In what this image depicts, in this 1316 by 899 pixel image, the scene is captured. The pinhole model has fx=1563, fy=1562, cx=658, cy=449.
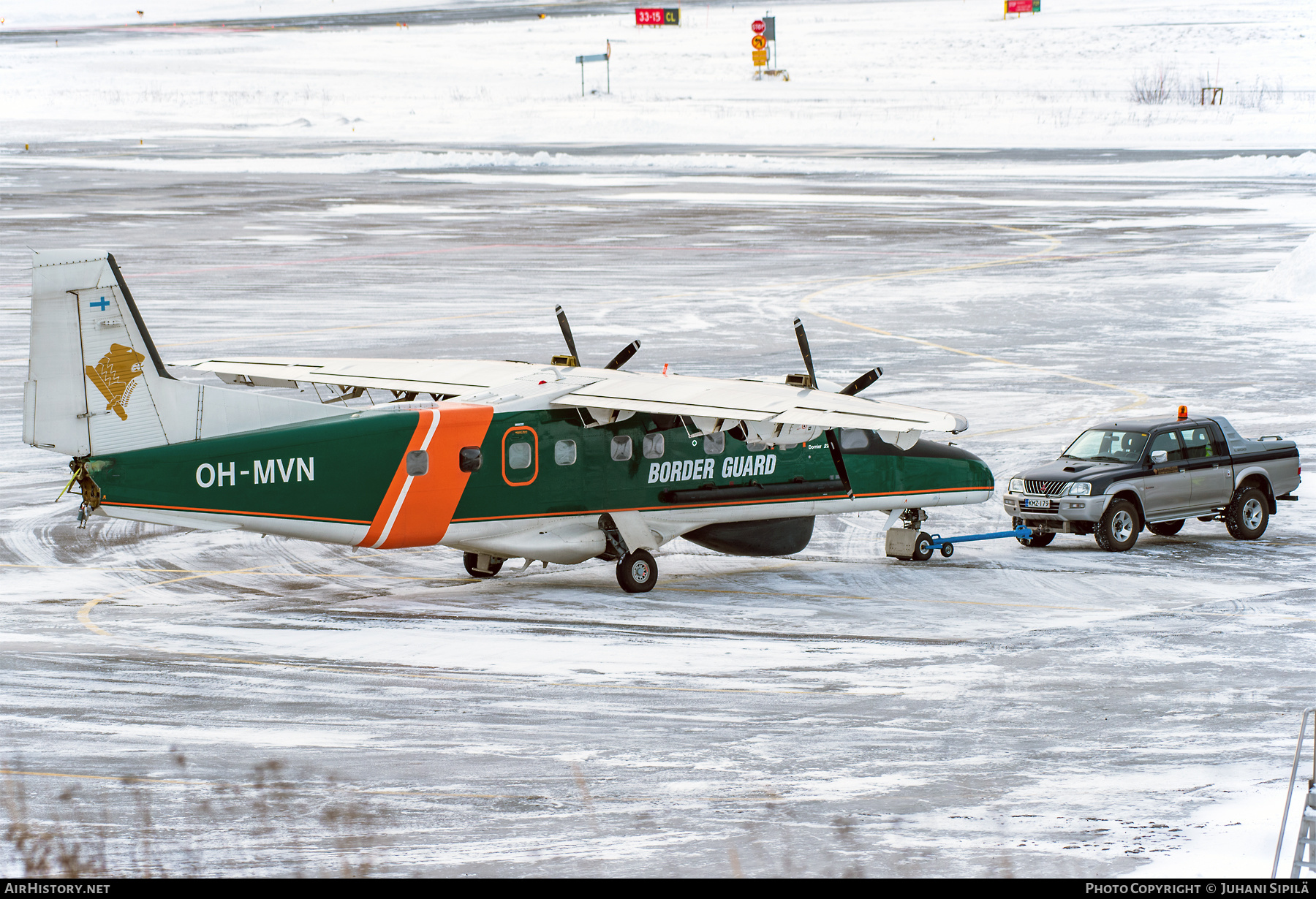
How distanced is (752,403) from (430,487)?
4.48 m

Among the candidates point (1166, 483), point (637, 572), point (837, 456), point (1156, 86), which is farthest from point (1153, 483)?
point (1156, 86)

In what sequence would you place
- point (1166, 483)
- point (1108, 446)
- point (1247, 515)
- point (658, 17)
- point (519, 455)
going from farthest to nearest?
point (658, 17) < point (1108, 446) < point (1247, 515) < point (1166, 483) < point (519, 455)

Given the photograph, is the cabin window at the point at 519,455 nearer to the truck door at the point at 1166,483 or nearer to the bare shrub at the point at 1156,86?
the truck door at the point at 1166,483

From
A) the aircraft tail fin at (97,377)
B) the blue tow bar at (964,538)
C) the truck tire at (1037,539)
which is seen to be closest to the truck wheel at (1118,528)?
the truck tire at (1037,539)

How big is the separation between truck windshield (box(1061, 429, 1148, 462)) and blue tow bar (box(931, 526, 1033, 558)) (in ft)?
5.61

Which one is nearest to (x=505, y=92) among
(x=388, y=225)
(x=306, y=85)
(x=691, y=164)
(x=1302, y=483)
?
(x=306, y=85)

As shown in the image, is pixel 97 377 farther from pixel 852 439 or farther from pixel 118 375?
pixel 852 439

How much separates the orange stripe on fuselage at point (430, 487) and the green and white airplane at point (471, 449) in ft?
0.08

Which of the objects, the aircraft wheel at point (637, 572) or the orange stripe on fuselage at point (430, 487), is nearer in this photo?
the orange stripe on fuselage at point (430, 487)

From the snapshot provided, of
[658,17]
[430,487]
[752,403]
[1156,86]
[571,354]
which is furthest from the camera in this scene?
[658,17]

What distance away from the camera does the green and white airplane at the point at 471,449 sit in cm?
1970

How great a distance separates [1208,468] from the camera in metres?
25.8

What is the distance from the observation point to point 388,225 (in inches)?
2601
